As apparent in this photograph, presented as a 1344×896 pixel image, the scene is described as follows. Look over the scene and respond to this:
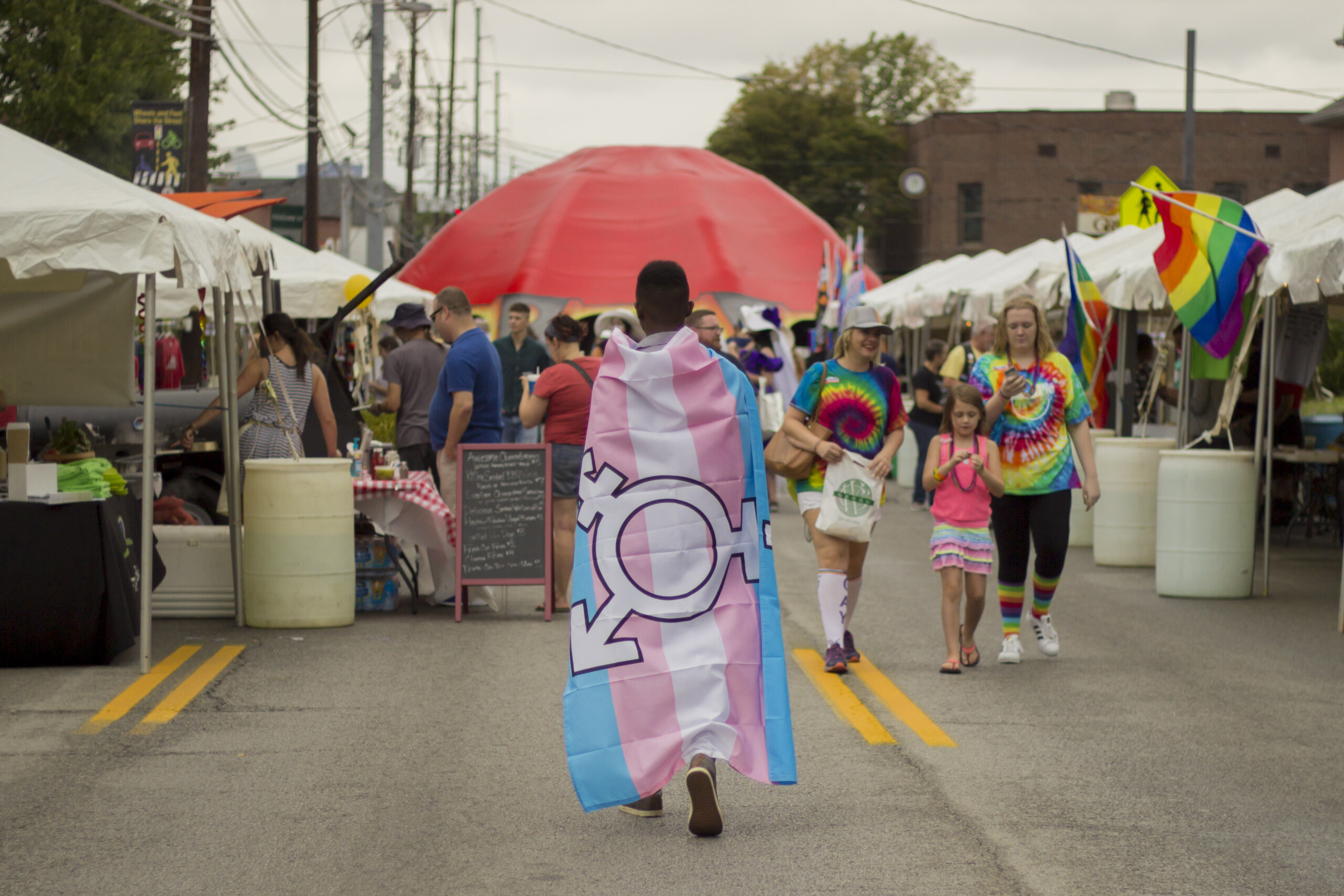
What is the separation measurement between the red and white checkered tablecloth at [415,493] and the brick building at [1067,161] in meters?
48.0

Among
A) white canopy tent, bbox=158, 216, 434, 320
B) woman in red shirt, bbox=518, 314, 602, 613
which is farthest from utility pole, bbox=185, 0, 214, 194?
woman in red shirt, bbox=518, 314, 602, 613

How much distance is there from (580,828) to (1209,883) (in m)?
2.01

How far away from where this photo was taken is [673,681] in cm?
514

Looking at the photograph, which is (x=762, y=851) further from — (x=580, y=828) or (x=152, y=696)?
(x=152, y=696)

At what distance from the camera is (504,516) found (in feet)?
33.0

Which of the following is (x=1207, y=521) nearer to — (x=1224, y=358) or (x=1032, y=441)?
(x=1224, y=358)

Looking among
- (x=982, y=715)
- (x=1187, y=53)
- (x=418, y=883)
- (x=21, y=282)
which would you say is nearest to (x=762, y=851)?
(x=418, y=883)

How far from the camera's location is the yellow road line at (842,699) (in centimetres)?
682

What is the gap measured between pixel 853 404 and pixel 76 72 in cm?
2143

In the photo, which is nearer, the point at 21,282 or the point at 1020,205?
the point at 21,282

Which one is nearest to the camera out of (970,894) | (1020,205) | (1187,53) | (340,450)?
(970,894)

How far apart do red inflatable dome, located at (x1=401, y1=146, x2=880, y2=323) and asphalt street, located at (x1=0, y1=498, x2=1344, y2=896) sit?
2488 cm

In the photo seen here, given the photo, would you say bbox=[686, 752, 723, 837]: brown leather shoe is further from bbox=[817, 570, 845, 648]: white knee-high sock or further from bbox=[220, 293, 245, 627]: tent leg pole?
bbox=[220, 293, 245, 627]: tent leg pole

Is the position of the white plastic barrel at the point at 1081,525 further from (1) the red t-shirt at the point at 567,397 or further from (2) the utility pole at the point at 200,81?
(2) the utility pole at the point at 200,81
